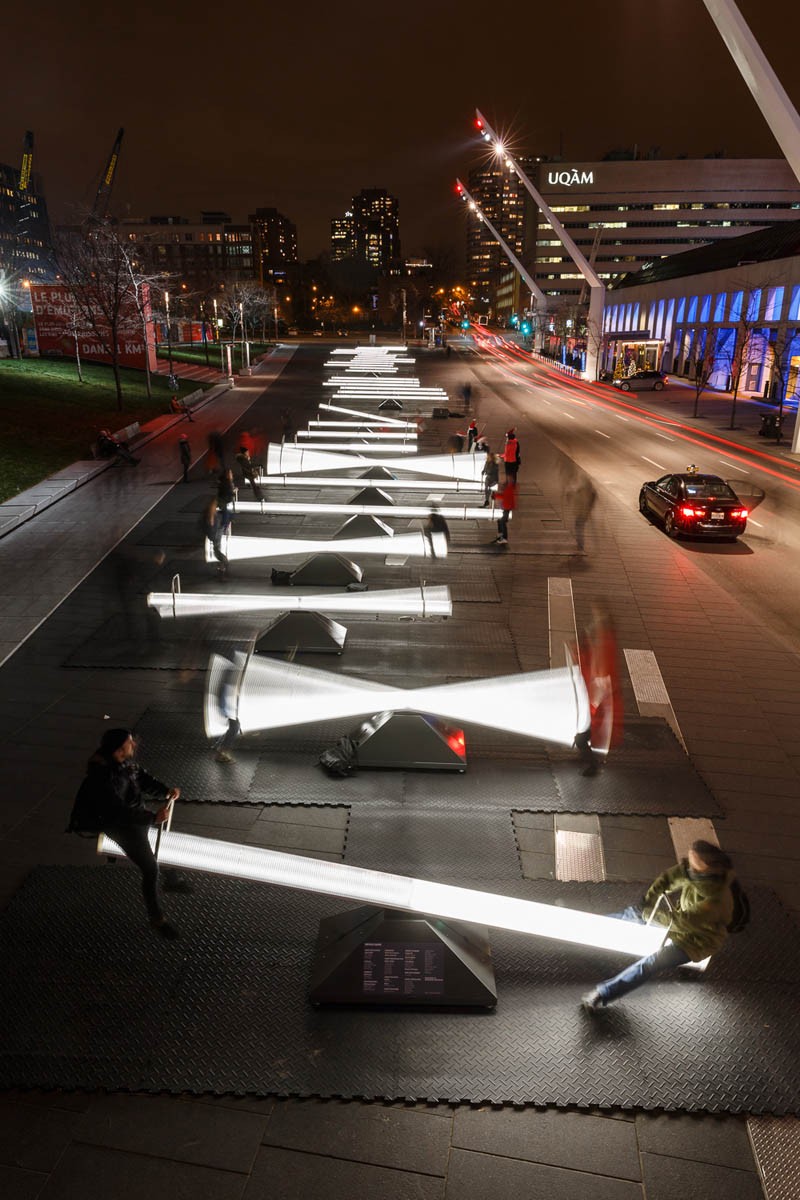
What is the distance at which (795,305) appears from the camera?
133ft

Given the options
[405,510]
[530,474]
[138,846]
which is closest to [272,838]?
[138,846]

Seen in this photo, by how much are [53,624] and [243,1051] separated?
8940 millimetres

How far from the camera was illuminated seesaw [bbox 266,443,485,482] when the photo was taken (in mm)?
24750

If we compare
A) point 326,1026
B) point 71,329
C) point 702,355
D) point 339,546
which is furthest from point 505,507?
point 702,355

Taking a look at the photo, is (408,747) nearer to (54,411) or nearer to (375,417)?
(54,411)

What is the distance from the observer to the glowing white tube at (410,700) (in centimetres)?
894

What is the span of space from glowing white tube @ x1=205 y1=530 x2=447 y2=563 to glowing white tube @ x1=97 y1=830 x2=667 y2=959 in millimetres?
9529

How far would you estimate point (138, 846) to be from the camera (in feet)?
17.7

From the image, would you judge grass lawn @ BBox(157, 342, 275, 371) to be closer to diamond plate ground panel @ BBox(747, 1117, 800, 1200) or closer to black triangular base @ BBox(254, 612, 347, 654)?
black triangular base @ BBox(254, 612, 347, 654)

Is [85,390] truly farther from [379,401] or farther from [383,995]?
[383,995]

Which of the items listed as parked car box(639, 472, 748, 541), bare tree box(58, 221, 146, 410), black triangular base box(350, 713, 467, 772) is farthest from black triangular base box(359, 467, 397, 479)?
bare tree box(58, 221, 146, 410)

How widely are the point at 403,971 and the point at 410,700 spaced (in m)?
4.59

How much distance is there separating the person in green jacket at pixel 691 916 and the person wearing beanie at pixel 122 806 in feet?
10.9

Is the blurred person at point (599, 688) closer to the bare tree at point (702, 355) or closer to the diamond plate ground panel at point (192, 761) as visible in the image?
the diamond plate ground panel at point (192, 761)
